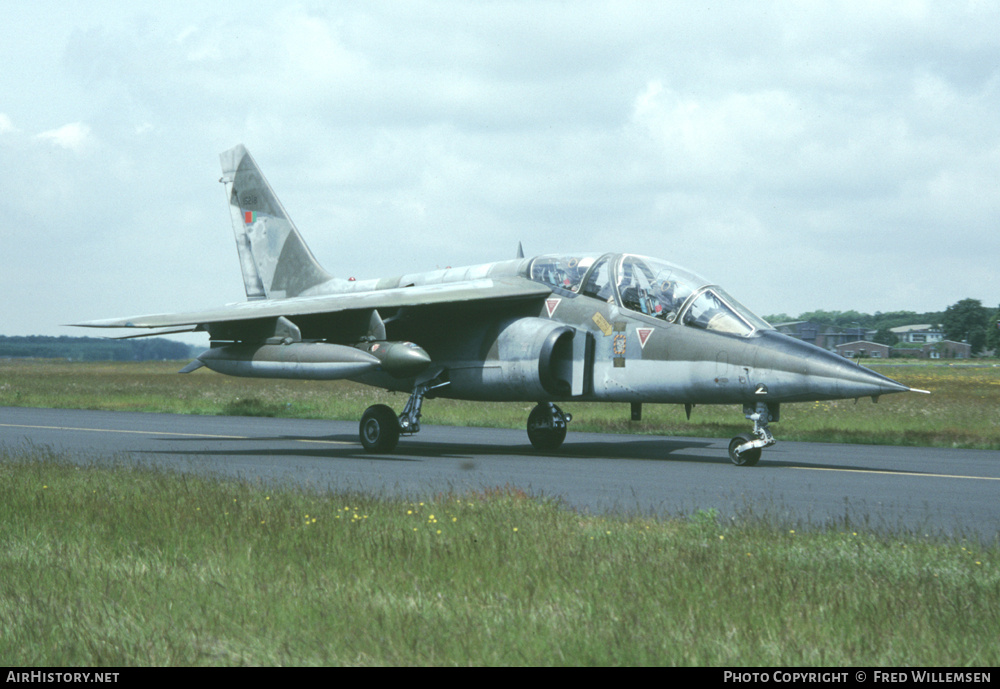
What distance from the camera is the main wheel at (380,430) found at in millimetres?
17578

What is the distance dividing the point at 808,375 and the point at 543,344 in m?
4.31

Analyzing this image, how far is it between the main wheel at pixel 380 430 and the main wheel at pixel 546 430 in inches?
108

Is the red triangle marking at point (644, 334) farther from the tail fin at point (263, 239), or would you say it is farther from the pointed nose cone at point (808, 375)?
the tail fin at point (263, 239)

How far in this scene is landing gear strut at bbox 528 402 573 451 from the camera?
60.7 ft

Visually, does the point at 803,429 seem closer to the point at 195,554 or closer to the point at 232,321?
the point at 232,321

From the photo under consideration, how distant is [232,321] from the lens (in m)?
17.5

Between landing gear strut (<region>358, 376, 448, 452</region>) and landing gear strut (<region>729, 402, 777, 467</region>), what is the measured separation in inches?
215

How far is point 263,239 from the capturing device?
23.0 meters

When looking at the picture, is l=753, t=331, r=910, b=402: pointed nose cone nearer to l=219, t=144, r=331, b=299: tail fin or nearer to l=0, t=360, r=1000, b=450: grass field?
l=0, t=360, r=1000, b=450: grass field

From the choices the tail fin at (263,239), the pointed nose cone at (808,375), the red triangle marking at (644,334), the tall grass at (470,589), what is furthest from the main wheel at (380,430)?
the tall grass at (470,589)

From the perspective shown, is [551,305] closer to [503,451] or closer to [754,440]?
[503,451]

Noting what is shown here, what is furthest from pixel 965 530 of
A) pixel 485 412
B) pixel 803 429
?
pixel 485 412

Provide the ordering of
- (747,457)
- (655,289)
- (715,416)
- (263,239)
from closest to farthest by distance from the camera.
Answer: (747,457) < (655,289) < (263,239) < (715,416)

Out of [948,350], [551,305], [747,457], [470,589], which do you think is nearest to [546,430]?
[551,305]
